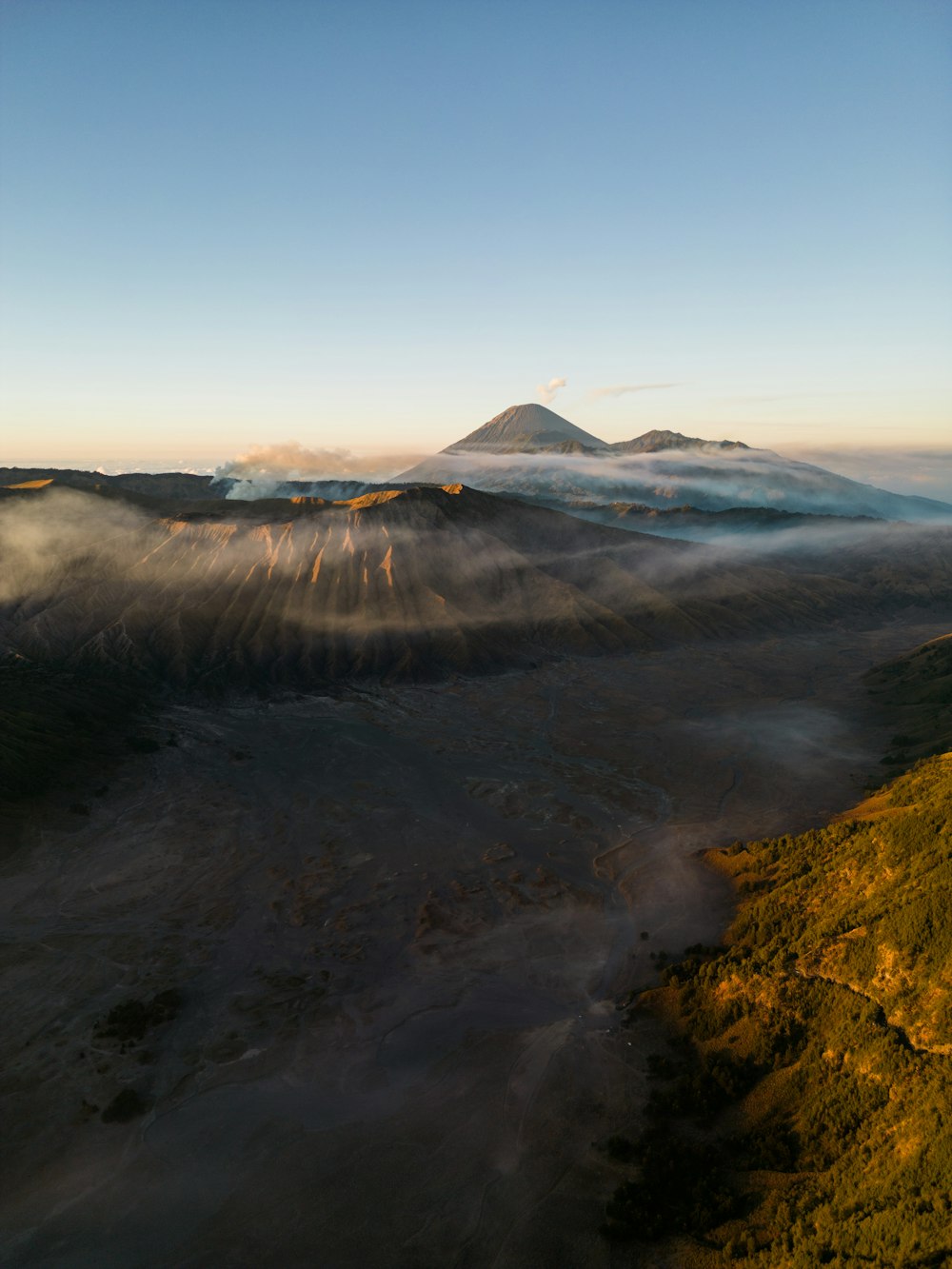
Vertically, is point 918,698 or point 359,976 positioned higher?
point 359,976

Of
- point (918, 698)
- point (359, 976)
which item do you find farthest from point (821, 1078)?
point (918, 698)

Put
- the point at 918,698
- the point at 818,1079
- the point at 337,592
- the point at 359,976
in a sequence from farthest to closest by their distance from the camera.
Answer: the point at 337,592
the point at 918,698
the point at 359,976
the point at 818,1079

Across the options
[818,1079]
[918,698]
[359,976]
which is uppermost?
[818,1079]

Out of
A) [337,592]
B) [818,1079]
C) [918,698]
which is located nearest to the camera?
[818,1079]

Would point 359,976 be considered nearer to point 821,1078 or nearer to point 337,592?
point 821,1078

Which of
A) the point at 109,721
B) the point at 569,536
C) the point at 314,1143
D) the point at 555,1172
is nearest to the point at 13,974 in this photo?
the point at 314,1143

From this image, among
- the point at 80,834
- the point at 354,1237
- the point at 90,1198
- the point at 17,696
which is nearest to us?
the point at 354,1237

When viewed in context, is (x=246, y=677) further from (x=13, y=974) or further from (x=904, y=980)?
(x=904, y=980)
